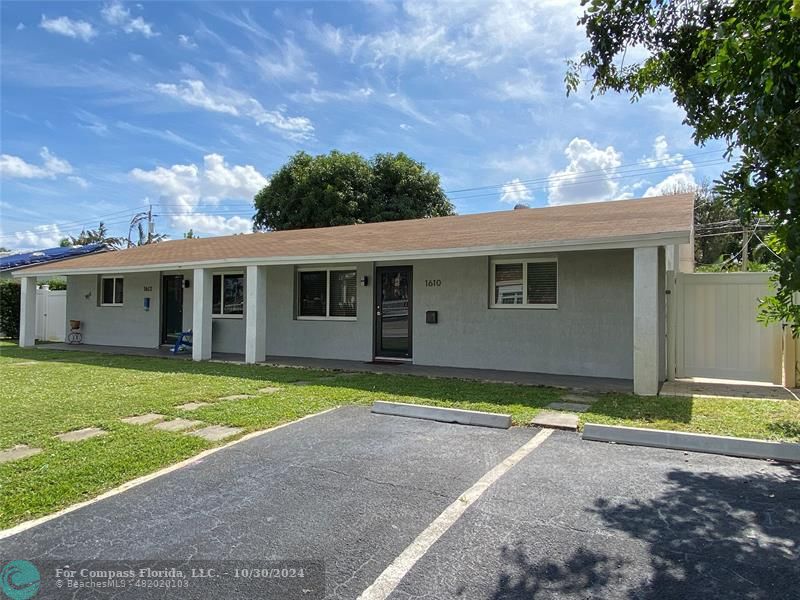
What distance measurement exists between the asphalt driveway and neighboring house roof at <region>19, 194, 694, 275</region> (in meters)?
4.08

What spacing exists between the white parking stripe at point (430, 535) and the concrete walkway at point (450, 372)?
13.5ft

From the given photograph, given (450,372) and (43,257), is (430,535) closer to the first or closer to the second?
(450,372)

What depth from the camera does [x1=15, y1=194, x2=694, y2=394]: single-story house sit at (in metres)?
8.72

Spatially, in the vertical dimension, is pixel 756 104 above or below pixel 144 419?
above

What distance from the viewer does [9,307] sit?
2008 cm

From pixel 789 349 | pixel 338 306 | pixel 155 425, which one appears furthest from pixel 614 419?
pixel 338 306

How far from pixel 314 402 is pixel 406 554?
455 centimetres

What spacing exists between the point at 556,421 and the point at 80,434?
5.30m

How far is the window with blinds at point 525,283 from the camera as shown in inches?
399

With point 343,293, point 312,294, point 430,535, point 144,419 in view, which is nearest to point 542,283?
point 343,293

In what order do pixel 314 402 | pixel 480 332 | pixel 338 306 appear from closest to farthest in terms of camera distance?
1. pixel 314 402
2. pixel 480 332
3. pixel 338 306

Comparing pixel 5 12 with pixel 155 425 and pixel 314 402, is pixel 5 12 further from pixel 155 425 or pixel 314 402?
pixel 314 402

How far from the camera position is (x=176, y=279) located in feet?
50.7

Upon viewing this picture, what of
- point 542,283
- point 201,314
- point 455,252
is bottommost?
point 201,314
